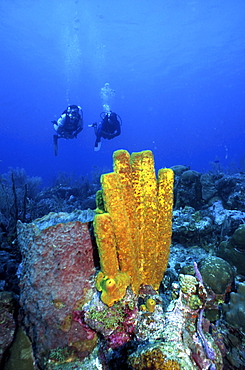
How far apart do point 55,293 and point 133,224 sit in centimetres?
97

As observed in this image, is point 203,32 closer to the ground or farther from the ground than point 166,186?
farther from the ground

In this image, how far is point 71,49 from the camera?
59.5 meters

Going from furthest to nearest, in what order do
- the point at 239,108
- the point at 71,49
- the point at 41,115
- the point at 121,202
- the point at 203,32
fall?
the point at 41,115 → the point at 239,108 → the point at 71,49 → the point at 203,32 → the point at 121,202

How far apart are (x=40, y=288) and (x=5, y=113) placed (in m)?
125

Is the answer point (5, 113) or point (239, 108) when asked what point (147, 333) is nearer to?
point (239, 108)

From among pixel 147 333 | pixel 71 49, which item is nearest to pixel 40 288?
pixel 147 333

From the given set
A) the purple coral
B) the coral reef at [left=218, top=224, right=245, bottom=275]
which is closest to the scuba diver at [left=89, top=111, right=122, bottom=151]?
the coral reef at [left=218, top=224, right=245, bottom=275]

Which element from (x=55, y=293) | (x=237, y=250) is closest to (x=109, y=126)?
(x=237, y=250)

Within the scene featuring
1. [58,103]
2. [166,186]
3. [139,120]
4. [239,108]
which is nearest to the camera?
[166,186]

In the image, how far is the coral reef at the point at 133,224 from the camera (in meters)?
1.63

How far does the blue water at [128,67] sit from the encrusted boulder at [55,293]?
14.8 metres

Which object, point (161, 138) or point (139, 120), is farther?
point (161, 138)

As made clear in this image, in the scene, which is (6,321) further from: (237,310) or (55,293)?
(237,310)

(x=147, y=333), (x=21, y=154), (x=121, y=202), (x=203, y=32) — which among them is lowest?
(x=147, y=333)
